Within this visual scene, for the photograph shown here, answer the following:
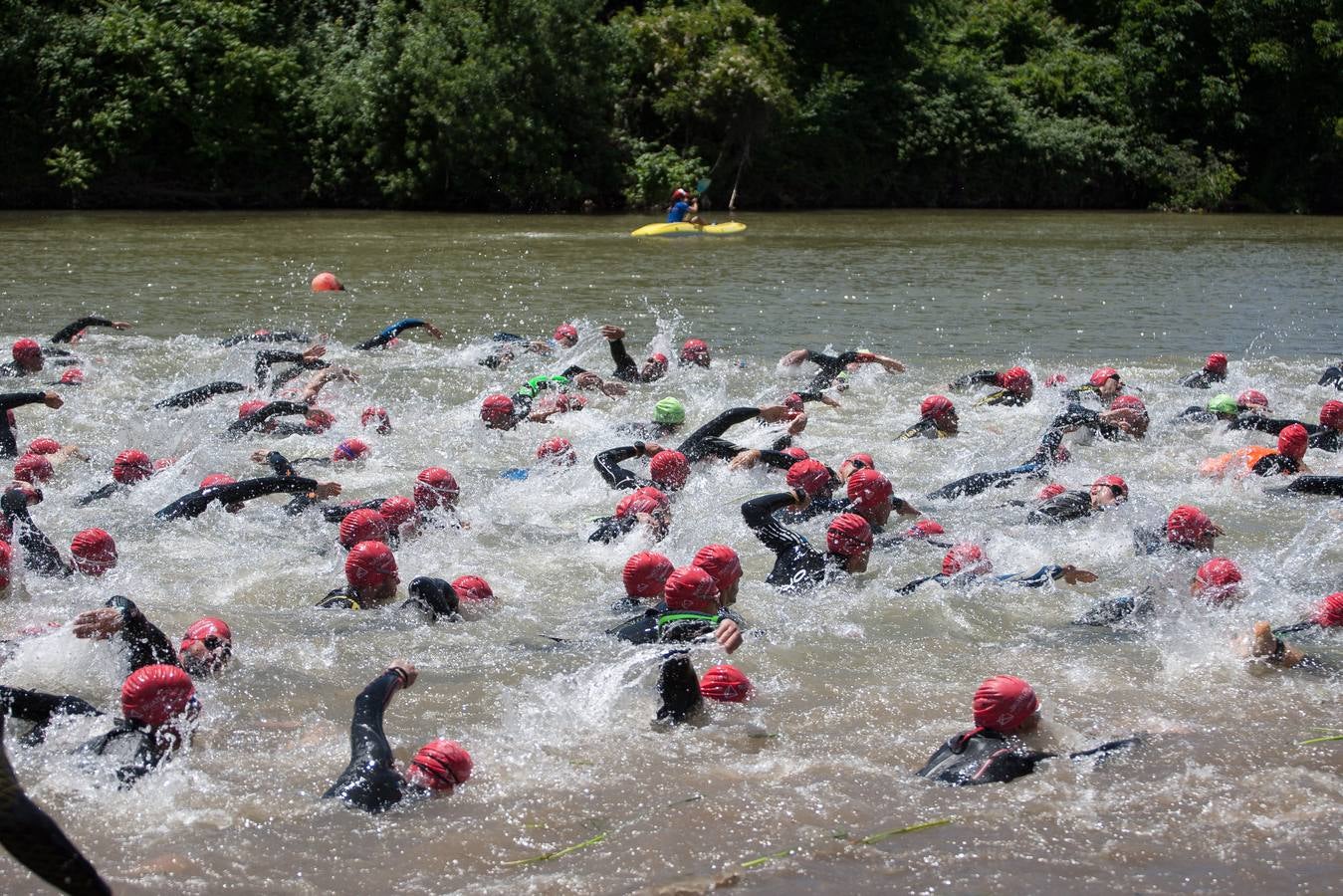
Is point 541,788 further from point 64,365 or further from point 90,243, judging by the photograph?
point 90,243

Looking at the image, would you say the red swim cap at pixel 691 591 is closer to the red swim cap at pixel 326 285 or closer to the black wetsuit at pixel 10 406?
the black wetsuit at pixel 10 406

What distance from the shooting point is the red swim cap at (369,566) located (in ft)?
26.0

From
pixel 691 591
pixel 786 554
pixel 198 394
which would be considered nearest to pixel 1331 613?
pixel 786 554

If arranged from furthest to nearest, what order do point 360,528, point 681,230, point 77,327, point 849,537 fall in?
point 681,230, point 77,327, point 360,528, point 849,537

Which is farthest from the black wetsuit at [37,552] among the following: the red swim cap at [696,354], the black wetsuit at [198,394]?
the red swim cap at [696,354]

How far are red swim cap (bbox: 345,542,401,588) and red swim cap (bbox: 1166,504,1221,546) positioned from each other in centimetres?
485

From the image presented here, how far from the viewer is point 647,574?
779cm

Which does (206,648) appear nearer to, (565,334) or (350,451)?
(350,451)

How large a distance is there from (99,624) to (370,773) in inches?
71.4

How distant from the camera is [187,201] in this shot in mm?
35094

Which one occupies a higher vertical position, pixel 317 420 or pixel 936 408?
pixel 936 408

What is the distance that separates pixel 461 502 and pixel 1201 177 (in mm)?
32209

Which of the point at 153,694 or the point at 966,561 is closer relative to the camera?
the point at 153,694

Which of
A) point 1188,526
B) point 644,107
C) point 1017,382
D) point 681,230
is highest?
point 644,107
